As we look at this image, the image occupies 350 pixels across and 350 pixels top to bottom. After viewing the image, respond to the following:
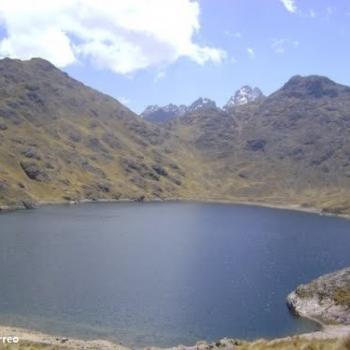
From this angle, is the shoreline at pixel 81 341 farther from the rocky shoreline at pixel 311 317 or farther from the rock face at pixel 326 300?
the rock face at pixel 326 300

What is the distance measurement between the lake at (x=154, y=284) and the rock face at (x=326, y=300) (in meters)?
2.69

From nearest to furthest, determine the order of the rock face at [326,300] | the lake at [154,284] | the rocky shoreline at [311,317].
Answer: the rocky shoreline at [311,317], the lake at [154,284], the rock face at [326,300]

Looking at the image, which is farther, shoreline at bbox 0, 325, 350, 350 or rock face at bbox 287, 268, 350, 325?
rock face at bbox 287, 268, 350, 325

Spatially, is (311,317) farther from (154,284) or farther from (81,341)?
(81,341)

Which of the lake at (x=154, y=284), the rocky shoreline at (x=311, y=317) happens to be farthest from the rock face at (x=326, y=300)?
the lake at (x=154, y=284)

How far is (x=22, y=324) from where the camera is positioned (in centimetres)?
7981

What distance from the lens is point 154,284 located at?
111 m

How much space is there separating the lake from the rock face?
8.82 ft

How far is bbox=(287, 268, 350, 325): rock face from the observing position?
87000 mm

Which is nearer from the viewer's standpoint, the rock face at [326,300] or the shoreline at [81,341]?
the shoreline at [81,341]

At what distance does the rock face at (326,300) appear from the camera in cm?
8700

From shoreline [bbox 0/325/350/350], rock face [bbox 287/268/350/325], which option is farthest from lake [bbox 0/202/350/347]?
shoreline [bbox 0/325/350/350]

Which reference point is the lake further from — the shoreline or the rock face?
the shoreline

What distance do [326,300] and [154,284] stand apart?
34.0 meters
